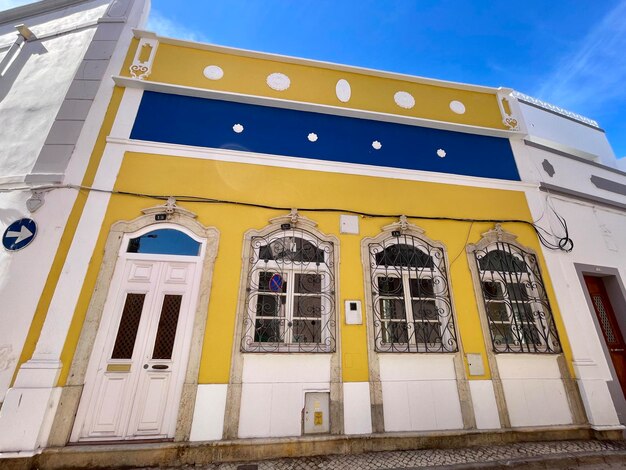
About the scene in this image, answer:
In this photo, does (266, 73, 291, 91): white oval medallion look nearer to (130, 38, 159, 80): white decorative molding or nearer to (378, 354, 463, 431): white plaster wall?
(130, 38, 159, 80): white decorative molding

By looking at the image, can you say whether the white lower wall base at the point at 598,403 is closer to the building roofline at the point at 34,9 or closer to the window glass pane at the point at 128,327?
the window glass pane at the point at 128,327

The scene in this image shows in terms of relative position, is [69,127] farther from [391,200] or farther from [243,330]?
[391,200]

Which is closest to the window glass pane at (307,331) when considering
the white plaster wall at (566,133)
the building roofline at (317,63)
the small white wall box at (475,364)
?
the small white wall box at (475,364)

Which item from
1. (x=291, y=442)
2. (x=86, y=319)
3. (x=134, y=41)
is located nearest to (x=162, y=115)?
(x=134, y=41)

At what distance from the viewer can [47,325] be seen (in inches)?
138

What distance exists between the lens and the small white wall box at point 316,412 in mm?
3642

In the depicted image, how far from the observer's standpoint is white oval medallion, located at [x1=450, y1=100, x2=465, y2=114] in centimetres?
611

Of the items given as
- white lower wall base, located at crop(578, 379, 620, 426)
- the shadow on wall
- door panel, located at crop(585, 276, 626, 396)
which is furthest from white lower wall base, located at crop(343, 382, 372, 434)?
the shadow on wall

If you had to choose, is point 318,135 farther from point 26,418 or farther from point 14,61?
point 14,61

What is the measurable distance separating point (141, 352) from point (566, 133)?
34.9 feet

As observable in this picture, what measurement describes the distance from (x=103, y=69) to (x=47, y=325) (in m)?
4.15

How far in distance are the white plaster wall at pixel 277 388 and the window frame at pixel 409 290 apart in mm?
932

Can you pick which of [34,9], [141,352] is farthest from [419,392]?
[34,9]

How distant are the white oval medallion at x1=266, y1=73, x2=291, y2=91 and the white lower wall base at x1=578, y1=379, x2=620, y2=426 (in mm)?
6791
